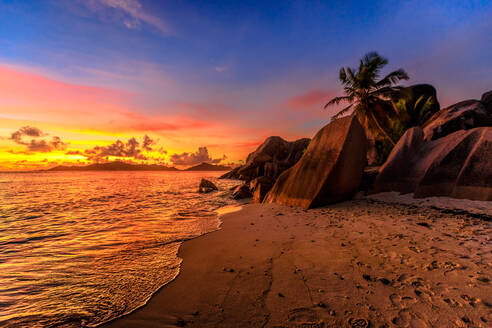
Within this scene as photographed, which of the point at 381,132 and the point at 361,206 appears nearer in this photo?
the point at 361,206

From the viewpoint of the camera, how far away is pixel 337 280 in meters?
2.87

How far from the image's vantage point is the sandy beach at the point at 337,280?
2178 millimetres

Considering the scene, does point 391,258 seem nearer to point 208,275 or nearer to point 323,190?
point 208,275

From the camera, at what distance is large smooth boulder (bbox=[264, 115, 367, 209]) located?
7.85 m

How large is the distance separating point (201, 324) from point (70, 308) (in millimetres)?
1994

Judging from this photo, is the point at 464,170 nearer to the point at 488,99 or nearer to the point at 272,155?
the point at 272,155

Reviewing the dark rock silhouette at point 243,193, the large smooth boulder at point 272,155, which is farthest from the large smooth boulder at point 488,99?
the dark rock silhouette at point 243,193

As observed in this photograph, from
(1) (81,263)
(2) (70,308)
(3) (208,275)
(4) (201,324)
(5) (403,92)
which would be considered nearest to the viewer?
(4) (201,324)

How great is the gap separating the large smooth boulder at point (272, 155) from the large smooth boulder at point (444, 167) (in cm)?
1583

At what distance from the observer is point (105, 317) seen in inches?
96.3

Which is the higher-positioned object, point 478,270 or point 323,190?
point 323,190

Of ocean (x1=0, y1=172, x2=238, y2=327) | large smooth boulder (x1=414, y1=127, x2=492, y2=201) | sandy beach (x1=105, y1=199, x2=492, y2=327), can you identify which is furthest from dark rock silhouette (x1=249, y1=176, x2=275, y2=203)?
large smooth boulder (x1=414, y1=127, x2=492, y2=201)

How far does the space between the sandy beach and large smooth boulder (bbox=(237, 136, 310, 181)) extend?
65.1 ft

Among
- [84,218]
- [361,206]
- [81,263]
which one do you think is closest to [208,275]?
[81,263]
